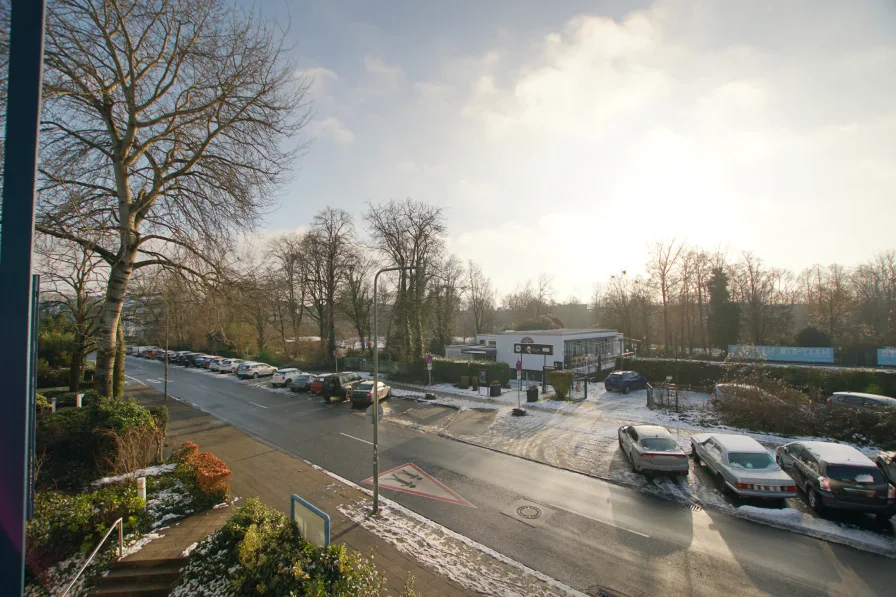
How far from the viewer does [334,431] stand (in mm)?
18344

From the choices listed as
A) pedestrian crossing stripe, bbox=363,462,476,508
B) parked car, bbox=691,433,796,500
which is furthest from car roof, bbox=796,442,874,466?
pedestrian crossing stripe, bbox=363,462,476,508

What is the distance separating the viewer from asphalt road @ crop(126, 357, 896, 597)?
7703mm

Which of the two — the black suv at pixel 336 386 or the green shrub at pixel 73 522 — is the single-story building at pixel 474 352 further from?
the green shrub at pixel 73 522

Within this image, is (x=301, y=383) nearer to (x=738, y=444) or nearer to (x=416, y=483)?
(x=416, y=483)

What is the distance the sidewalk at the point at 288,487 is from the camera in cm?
785

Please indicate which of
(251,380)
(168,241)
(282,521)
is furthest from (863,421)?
(251,380)

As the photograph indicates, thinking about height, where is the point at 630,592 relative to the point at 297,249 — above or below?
below

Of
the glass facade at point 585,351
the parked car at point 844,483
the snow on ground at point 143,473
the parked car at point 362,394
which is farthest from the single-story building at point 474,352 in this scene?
the snow on ground at point 143,473

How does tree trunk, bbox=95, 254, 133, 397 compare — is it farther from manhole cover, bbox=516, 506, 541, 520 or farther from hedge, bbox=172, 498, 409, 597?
manhole cover, bbox=516, 506, 541, 520

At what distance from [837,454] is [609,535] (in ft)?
22.7

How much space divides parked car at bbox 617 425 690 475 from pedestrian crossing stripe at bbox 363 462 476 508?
5.70 meters

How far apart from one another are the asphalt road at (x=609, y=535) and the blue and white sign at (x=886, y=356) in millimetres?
39008

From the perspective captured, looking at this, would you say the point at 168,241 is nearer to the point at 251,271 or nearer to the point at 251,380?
the point at 251,271

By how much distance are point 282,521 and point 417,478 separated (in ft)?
19.7
